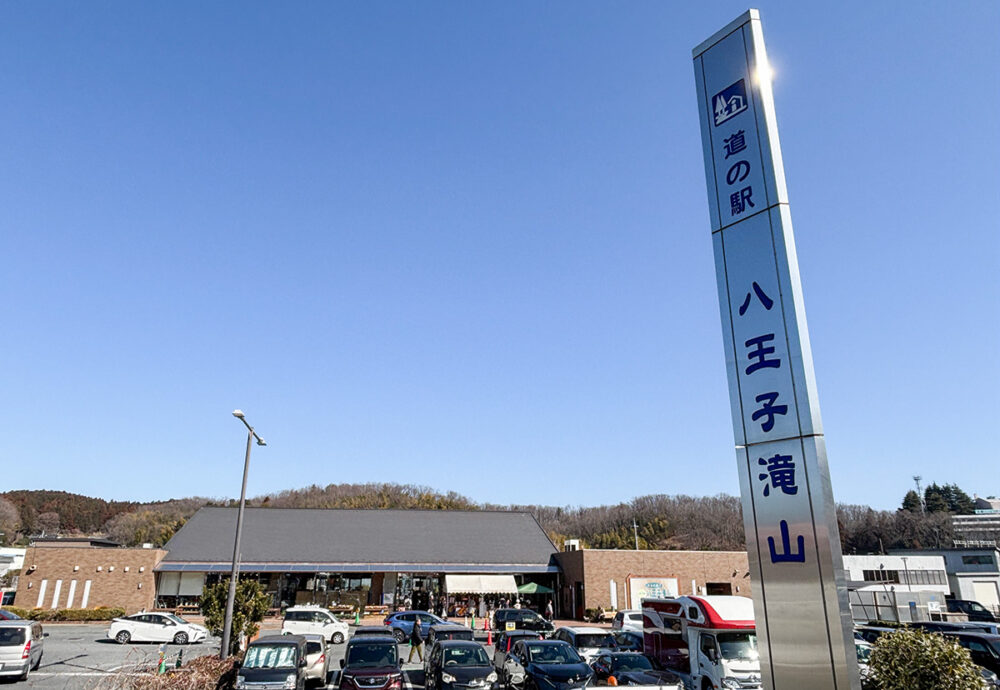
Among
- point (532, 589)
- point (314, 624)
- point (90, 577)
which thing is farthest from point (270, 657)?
point (90, 577)

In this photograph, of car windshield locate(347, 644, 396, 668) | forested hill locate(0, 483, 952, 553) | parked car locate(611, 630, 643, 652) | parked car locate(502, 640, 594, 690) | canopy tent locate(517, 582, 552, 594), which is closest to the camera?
parked car locate(502, 640, 594, 690)

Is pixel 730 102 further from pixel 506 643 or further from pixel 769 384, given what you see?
pixel 506 643

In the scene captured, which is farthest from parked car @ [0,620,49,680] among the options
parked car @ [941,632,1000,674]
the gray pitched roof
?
parked car @ [941,632,1000,674]

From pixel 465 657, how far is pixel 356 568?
27883mm

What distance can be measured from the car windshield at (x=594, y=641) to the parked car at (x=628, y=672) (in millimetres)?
4581

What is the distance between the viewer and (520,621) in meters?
31.4

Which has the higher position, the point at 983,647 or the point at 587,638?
the point at 983,647

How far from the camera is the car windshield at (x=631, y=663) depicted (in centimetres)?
1716

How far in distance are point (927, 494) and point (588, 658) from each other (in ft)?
476

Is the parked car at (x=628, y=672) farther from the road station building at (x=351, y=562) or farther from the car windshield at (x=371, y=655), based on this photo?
the road station building at (x=351, y=562)

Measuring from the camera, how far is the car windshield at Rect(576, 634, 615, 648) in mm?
22969

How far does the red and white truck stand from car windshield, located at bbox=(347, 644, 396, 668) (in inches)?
308

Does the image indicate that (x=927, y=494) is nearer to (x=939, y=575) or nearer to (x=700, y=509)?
(x=700, y=509)

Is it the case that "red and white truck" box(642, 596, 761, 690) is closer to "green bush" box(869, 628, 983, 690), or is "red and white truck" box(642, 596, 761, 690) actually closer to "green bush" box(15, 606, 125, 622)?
"green bush" box(869, 628, 983, 690)
